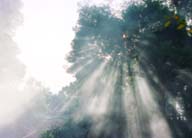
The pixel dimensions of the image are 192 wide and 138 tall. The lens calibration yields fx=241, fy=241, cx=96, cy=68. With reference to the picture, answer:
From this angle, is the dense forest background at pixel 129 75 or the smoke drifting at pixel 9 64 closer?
the dense forest background at pixel 129 75

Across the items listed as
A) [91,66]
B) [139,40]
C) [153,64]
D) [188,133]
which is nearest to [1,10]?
[91,66]

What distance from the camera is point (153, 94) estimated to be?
64.4 ft

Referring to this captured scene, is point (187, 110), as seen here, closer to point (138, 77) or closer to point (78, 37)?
point (138, 77)

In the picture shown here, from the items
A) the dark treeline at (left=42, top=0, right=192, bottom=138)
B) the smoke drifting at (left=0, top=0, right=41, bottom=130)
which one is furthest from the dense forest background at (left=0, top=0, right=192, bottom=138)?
the smoke drifting at (left=0, top=0, right=41, bottom=130)

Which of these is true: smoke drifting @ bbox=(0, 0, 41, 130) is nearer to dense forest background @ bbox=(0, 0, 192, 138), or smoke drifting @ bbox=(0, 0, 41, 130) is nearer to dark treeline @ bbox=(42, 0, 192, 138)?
dense forest background @ bbox=(0, 0, 192, 138)

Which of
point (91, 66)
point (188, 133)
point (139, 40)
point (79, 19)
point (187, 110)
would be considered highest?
point (79, 19)

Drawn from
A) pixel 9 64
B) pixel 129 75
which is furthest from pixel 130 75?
pixel 9 64

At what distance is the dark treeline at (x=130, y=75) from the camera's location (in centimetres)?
1822

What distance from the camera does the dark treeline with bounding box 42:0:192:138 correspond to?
18219 mm

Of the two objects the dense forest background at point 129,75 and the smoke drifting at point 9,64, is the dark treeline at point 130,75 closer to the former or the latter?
the dense forest background at point 129,75

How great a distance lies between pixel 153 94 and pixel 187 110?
2.97 metres

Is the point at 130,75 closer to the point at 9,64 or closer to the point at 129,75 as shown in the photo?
the point at 129,75

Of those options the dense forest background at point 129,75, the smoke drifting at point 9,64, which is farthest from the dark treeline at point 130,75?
the smoke drifting at point 9,64

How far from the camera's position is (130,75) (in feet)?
67.3
